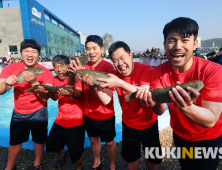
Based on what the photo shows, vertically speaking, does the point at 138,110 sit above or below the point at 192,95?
below

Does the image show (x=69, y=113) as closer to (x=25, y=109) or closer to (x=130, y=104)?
(x=25, y=109)

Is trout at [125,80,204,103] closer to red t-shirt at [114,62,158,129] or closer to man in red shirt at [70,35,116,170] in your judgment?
red t-shirt at [114,62,158,129]

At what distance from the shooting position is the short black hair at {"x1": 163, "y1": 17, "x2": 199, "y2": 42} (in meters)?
1.80

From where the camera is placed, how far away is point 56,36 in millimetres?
58062

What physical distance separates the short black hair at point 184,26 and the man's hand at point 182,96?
77 cm

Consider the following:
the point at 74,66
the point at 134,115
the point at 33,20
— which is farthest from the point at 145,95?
the point at 33,20

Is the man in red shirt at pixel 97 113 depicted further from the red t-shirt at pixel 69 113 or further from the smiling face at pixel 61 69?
the smiling face at pixel 61 69

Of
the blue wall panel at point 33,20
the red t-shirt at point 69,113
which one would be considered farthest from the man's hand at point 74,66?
the blue wall panel at point 33,20

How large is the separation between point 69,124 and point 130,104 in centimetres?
150

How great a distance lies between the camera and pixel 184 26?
1.80 m

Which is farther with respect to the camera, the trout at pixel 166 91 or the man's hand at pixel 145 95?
the man's hand at pixel 145 95

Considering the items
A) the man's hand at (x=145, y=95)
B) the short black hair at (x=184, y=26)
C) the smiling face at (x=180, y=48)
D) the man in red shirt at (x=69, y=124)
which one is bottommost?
the man in red shirt at (x=69, y=124)

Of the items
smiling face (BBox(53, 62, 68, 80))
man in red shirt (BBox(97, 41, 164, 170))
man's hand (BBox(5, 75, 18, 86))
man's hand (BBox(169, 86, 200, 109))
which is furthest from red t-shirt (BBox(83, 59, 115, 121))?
man's hand (BBox(169, 86, 200, 109))

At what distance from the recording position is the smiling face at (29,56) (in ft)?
10.3
